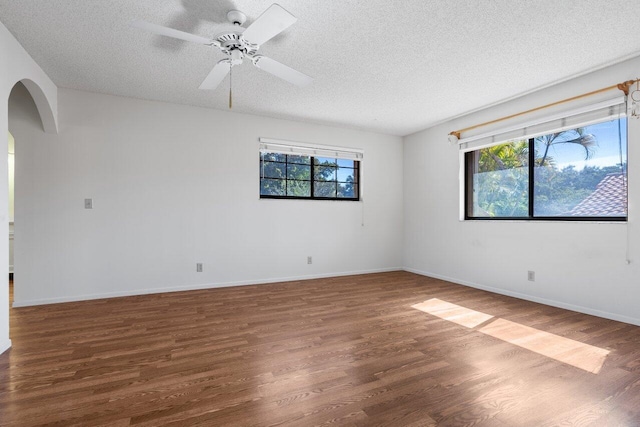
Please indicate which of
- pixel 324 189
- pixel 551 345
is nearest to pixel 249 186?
pixel 324 189

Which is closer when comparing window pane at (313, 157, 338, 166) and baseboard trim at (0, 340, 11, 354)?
baseboard trim at (0, 340, 11, 354)

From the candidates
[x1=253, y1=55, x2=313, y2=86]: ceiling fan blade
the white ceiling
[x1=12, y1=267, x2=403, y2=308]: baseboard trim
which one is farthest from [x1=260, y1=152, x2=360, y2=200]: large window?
[x1=253, y1=55, x2=313, y2=86]: ceiling fan blade

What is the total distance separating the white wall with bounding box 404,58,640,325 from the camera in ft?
9.70

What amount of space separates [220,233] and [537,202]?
4.05 m

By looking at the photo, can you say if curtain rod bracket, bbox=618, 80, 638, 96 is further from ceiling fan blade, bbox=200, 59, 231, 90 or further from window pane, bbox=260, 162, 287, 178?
window pane, bbox=260, 162, 287, 178

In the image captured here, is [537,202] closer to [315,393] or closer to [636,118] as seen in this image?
[636,118]

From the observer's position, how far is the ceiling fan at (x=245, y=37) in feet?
6.13

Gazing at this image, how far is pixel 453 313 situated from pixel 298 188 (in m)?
2.83

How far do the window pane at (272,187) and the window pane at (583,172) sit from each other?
3366mm

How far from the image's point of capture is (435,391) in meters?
1.80

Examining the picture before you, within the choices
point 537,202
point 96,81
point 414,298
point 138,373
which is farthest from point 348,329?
point 96,81

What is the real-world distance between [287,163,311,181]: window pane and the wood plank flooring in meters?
2.26

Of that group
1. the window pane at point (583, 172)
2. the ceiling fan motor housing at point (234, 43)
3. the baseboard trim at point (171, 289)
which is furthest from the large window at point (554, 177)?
the ceiling fan motor housing at point (234, 43)

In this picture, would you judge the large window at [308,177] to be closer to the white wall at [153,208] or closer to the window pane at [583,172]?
the white wall at [153,208]
